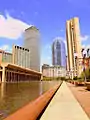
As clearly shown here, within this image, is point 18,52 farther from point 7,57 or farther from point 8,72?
point 8,72

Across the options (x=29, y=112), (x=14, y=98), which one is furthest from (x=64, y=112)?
(x=14, y=98)

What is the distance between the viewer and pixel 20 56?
176 meters

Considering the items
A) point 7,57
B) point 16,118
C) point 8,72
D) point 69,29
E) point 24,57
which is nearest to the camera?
point 16,118

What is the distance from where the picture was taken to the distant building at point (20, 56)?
559ft

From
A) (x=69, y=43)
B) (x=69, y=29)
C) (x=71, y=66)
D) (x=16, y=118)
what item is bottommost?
(x=16, y=118)

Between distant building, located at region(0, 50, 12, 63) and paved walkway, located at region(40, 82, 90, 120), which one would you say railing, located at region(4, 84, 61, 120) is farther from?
distant building, located at region(0, 50, 12, 63)

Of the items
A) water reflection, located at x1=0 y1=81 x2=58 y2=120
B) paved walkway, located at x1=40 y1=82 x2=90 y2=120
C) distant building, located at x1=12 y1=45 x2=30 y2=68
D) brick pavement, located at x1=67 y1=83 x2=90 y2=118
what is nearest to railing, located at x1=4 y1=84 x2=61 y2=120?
paved walkway, located at x1=40 y1=82 x2=90 y2=120

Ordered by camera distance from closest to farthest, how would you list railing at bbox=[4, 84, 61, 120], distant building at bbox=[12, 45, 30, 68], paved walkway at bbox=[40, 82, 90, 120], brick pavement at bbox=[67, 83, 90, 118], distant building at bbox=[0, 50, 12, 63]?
railing at bbox=[4, 84, 61, 120] → paved walkway at bbox=[40, 82, 90, 120] → brick pavement at bbox=[67, 83, 90, 118] → distant building at bbox=[0, 50, 12, 63] → distant building at bbox=[12, 45, 30, 68]

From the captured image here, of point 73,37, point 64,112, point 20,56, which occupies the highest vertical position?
point 73,37

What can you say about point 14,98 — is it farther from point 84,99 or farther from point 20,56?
point 20,56

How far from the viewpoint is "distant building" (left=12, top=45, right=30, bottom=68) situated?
170438 millimetres

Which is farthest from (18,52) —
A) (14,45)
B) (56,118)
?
(56,118)

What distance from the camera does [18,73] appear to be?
124 m

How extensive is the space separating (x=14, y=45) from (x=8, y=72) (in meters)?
67.4
